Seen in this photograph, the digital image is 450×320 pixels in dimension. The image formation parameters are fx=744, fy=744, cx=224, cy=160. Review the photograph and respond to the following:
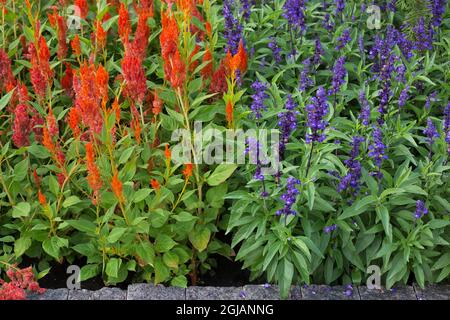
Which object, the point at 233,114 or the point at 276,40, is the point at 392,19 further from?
the point at 233,114

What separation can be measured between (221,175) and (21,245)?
123 cm

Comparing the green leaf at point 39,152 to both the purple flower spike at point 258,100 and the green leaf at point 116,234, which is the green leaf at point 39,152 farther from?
the purple flower spike at point 258,100

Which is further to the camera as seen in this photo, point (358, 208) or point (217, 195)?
point (217, 195)

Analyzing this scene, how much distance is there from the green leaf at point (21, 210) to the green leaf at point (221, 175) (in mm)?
1051

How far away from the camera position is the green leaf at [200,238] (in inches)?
171

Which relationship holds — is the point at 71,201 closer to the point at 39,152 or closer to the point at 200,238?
the point at 39,152

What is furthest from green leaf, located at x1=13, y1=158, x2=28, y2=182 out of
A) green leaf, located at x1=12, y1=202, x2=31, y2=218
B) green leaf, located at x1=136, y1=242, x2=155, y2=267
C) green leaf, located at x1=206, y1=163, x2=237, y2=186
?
green leaf, located at x1=206, y1=163, x2=237, y2=186

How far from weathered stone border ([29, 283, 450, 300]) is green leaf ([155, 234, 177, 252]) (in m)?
0.22

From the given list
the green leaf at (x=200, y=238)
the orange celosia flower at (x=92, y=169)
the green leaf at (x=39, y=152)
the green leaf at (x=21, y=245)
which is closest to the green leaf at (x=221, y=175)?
the green leaf at (x=200, y=238)

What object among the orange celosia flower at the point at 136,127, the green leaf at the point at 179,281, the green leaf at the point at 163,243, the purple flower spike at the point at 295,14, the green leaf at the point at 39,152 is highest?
the purple flower spike at the point at 295,14

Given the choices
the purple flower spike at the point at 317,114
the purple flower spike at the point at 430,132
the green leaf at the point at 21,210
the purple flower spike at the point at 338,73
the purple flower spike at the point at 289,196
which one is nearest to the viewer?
the purple flower spike at the point at 317,114

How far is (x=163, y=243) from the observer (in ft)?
14.1

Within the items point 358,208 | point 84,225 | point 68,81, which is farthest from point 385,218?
point 68,81

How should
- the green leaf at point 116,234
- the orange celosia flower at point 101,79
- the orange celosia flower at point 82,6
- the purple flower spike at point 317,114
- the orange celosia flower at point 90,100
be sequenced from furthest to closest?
the orange celosia flower at point 82,6, the green leaf at point 116,234, the purple flower spike at point 317,114, the orange celosia flower at point 101,79, the orange celosia flower at point 90,100
